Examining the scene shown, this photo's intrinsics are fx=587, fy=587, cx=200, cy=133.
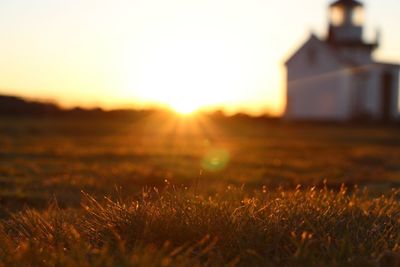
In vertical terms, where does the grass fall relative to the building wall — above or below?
below

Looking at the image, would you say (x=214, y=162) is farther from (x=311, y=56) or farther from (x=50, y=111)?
(x=311, y=56)

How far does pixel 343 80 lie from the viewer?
133 feet

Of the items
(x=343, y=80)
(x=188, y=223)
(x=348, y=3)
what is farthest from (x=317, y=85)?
(x=188, y=223)

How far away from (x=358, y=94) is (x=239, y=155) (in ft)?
86.9

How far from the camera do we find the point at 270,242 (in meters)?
4.67

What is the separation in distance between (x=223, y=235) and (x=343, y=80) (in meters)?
37.5

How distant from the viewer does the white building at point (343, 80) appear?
132 feet

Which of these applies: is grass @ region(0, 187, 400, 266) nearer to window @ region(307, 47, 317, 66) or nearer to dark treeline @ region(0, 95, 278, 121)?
dark treeline @ region(0, 95, 278, 121)

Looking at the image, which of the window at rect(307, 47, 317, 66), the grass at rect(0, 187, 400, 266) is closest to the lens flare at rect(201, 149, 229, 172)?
the grass at rect(0, 187, 400, 266)

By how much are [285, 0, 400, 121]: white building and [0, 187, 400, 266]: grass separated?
35011 mm

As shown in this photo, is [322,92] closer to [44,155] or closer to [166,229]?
[44,155]

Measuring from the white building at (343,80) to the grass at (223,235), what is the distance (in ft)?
115

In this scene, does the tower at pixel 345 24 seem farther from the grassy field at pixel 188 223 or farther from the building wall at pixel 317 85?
the grassy field at pixel 188 223

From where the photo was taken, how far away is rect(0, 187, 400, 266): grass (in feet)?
13.6
